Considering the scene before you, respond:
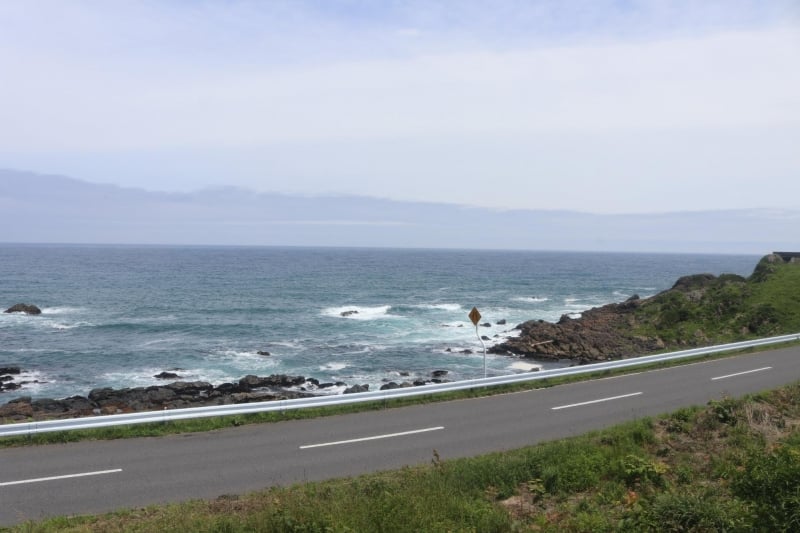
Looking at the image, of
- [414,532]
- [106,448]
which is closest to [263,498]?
[414,532]

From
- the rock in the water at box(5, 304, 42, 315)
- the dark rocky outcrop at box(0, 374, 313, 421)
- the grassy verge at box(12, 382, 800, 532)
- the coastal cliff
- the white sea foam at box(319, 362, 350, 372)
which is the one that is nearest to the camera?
the grassy verge at box(12, 382, 800, 532)

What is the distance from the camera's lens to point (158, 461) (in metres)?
11.5

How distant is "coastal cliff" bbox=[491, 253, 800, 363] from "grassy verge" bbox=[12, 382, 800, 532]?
75.5 feet

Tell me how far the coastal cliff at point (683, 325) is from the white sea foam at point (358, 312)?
15354 mm

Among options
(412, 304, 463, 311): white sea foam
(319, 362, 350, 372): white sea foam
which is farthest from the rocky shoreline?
(412, 304, 463, 311): white sea foam

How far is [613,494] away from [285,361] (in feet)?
93.0

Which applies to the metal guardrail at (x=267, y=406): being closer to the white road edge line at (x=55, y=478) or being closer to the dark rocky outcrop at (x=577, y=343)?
the white road edge line at (x=55, y=478)

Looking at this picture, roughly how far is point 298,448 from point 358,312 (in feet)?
146

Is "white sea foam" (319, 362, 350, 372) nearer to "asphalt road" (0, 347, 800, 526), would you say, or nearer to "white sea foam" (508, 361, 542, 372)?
"white sea foam" (508, 361, 542, 372)

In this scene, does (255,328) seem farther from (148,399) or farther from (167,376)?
(148,399)

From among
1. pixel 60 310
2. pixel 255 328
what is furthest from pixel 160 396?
pixel 60 310

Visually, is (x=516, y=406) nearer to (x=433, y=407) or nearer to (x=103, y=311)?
(x=433, y=407)

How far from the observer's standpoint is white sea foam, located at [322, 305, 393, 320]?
5388 cm

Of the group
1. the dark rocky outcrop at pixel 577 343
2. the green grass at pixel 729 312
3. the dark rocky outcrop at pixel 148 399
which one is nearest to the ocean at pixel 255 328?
the dark rocky outcrop at pixel 577 343
